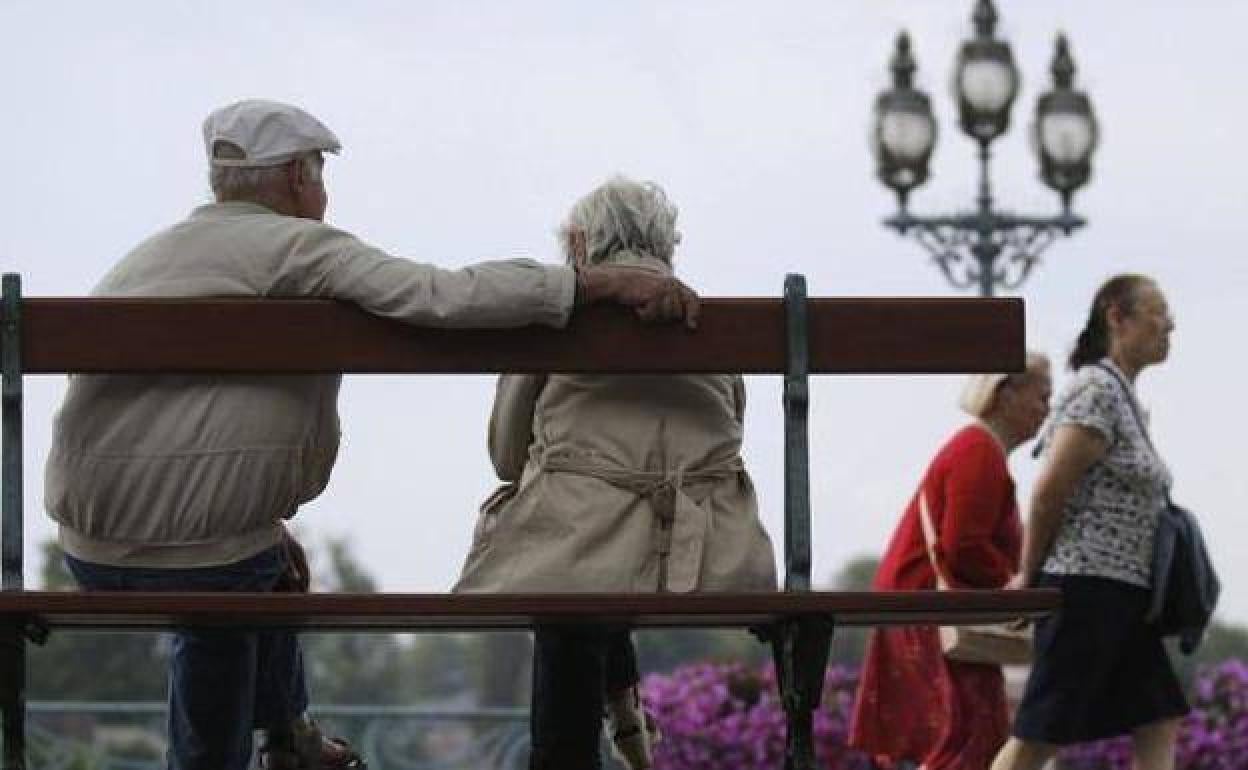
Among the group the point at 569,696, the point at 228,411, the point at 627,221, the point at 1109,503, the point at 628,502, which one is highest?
the point at 627,221

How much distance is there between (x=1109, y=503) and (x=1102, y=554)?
0.44 feet

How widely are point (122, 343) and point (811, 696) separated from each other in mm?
1422

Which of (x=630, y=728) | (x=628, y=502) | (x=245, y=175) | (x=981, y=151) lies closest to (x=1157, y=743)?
(x=630, y=728)

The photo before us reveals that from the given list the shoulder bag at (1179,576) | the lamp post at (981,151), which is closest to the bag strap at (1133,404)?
the shoulder bag at (1179,576)

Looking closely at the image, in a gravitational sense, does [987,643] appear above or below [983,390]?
below

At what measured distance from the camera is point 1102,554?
1108 cm

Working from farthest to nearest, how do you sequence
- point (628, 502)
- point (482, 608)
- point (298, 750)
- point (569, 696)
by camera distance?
1. point (298, 750)
2. point (569, 696)
3. point (628, 502)
4. point (482, 608)

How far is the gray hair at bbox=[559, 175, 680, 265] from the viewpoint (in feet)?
27.1

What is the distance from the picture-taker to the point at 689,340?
7.94m

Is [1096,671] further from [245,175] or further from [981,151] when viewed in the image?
[981,151]

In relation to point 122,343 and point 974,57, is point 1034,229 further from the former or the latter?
point 122,343

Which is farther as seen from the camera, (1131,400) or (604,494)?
(1131,400)

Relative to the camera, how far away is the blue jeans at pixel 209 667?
7.99 metres

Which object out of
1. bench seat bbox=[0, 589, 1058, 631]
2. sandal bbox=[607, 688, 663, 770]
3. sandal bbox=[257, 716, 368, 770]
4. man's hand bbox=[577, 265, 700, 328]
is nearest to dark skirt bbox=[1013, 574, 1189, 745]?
sandal bbox=[607, 688, 663, 770]
